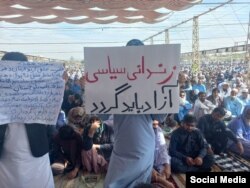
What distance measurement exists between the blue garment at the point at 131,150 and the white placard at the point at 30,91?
1.74ft

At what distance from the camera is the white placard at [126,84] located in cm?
255

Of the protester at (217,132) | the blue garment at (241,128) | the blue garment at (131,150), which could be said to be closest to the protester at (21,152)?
the blue garment at (131,150)

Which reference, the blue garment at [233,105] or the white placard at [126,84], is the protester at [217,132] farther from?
the white placard at [126,84]

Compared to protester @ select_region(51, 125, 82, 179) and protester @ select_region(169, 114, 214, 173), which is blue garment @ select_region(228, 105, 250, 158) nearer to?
protester @ select_region(169, 114, 214, 173)

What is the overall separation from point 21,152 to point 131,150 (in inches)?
32.4

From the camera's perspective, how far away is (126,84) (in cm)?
259

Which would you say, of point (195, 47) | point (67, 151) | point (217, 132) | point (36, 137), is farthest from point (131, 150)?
point (195, 47)

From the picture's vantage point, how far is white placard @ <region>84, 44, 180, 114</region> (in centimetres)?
255

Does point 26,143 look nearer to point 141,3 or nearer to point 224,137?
point 224,137

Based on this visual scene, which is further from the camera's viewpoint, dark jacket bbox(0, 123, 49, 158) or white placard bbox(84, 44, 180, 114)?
white placard bbox(84, 44, 180, 114)

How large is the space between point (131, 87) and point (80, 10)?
Result: 4154mm

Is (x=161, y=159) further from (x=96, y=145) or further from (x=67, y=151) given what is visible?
(x=67, y=151)

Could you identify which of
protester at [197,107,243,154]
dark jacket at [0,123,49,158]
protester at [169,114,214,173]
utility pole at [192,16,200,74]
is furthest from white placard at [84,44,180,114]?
utility pole at [192,16,200,74]

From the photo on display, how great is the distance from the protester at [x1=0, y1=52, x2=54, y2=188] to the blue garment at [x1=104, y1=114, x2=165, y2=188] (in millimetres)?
591
